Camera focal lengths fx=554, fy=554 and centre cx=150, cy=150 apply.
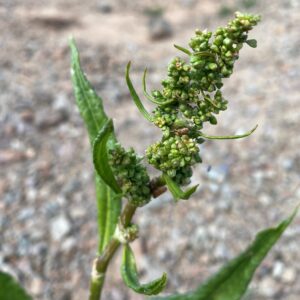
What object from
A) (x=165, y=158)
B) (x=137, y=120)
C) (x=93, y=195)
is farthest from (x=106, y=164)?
(x=137, y=120)

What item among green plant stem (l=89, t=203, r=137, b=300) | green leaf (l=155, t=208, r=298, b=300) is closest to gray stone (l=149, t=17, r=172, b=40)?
green leaf (l=155, t=208, r=298, b=300)

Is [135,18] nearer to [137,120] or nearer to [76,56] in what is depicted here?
[137,120]

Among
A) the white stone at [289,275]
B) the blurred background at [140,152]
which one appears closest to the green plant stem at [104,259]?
the blurred background at [140,152]

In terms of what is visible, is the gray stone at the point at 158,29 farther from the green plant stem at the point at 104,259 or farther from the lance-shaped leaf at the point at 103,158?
the lance-shaped leaf at the point at 103,158

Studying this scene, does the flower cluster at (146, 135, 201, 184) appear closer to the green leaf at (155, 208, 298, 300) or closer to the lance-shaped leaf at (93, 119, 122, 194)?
the lance-shaped leaf at (93, 119, 122, 194)

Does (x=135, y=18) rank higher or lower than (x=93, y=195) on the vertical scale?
lower

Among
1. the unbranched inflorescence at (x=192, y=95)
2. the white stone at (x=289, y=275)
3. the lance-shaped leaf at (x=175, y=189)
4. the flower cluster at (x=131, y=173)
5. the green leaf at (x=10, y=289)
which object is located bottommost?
the white stone at (x=289, y=275)
